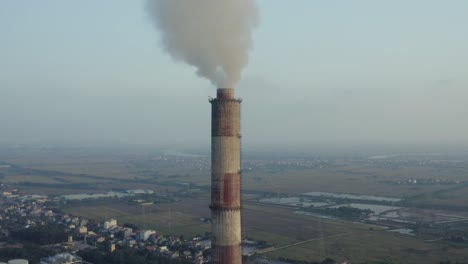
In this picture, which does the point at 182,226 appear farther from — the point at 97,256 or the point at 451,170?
the point at 451,170

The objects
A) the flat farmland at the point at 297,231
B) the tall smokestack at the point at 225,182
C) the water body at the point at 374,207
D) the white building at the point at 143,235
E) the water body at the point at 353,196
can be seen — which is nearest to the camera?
the tall smokestack at the point at 225,182

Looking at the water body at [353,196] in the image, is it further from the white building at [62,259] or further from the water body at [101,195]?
the white building at [62,259]

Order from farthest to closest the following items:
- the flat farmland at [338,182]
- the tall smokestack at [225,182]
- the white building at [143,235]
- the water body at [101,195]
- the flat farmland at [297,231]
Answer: the flat farmland at [338,182]
the water body at [101,195]
the white building at [143,235]
the flat farmland at [297,231]
the tall smokestack at [225,182]

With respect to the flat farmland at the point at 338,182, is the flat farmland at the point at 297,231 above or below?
below

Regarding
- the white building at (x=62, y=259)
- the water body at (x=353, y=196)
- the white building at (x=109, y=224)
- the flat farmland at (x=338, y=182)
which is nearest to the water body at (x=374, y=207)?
the water body at (x=353, y=196)

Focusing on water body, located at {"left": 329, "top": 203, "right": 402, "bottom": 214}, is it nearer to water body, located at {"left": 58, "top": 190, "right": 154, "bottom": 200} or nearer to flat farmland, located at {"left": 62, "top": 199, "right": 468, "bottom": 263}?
flat farmland, located at {"left": 62, "top": 199, "right": 468, "bottom": 263}

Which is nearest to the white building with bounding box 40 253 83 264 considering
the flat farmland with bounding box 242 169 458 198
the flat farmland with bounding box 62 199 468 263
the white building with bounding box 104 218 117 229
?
the white building with bounding box 104 218 117 229

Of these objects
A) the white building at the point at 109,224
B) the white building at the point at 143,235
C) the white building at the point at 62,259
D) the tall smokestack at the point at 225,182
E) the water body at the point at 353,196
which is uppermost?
the tall smokestack at the point at 225,182

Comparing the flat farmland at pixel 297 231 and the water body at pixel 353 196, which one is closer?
the flat farmland at pixel 297 231

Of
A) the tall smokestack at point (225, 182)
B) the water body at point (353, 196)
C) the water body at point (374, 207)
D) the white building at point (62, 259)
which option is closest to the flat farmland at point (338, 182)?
the water body at point (353, 196)
